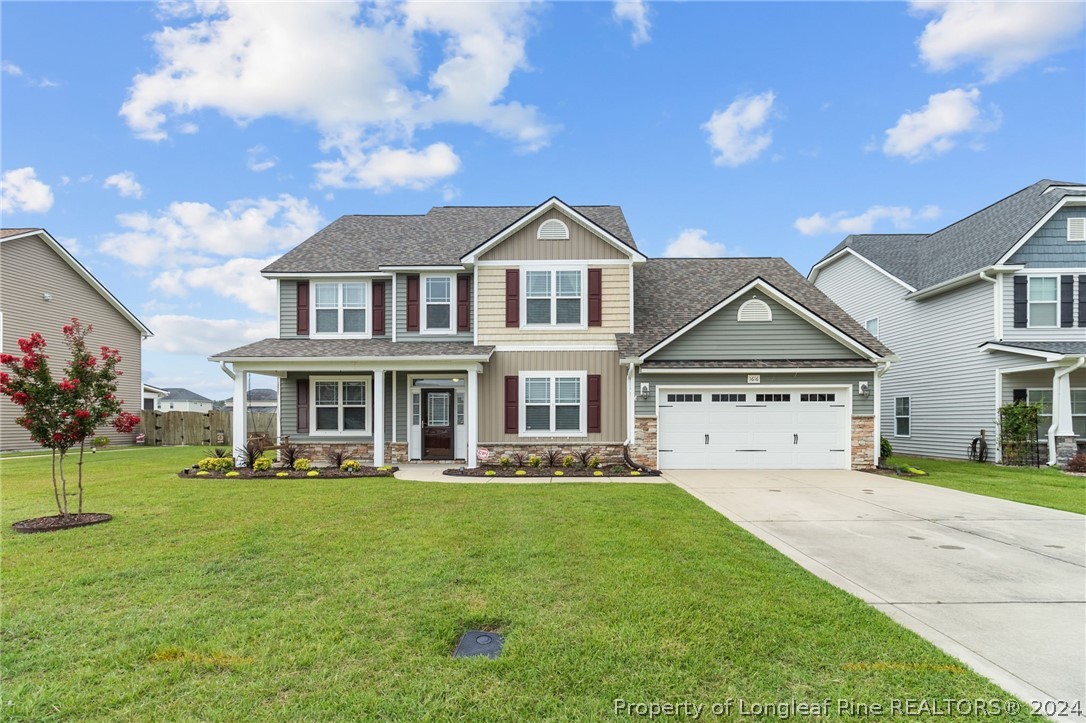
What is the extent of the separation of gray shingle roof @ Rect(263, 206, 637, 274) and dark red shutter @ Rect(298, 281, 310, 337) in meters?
0.48

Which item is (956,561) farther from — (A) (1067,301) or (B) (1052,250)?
(B) (1052,250)

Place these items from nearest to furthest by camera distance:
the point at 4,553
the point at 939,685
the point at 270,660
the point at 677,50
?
the point at 939,685
the point at 270,660
the point at 4,553
the point at 677,50

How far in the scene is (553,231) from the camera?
14734mm

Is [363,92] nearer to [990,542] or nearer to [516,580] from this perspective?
[516,580]

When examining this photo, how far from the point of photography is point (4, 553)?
6000 millimetres

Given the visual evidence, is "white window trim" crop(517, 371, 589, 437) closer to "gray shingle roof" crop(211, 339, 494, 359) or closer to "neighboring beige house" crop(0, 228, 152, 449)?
"gray shingle roof" crop(211, 339, 494, 359)

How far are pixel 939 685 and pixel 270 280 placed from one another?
16815 mm

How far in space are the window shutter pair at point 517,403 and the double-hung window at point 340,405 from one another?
4.23 m

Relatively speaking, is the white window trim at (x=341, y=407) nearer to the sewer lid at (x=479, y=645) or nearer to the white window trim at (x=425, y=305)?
the white window trim at (x=425, y=305)

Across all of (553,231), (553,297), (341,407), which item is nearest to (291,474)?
(341,407)

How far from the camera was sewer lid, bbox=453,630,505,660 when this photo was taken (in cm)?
360

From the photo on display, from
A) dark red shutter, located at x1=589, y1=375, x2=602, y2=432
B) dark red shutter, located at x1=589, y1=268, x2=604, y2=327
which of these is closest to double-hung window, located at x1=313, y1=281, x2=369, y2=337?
dark red shutter, located at x1=589, y1=268, x2=604, y2=327

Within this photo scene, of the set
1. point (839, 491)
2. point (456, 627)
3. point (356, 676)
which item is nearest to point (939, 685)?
point (456, 627)

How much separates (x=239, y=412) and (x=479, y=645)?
41.9 ft
